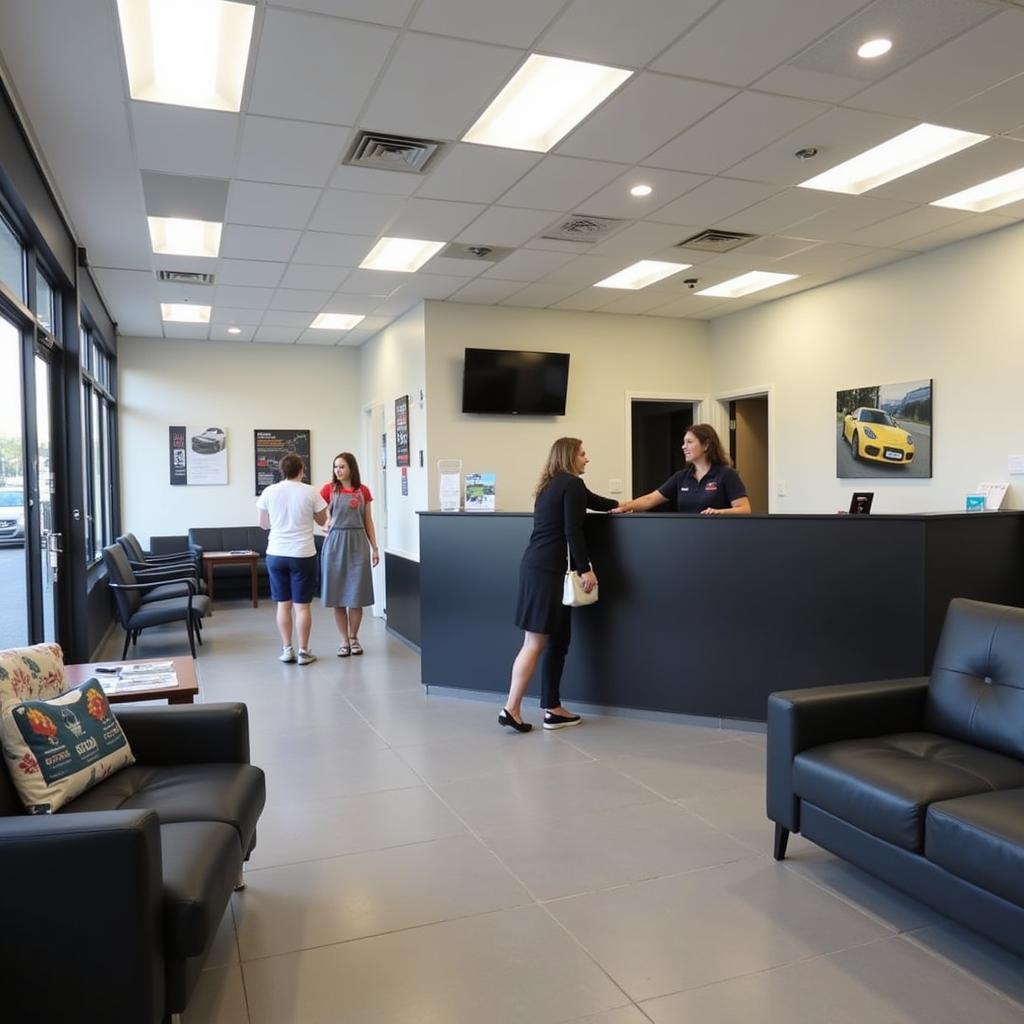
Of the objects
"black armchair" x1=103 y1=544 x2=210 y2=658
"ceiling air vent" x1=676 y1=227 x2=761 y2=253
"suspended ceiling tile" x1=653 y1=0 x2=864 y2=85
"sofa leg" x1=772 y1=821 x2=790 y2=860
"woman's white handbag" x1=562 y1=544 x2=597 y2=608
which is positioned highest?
"suspended ceiling tile" x1=653 y1=0 x2=864 y2=85

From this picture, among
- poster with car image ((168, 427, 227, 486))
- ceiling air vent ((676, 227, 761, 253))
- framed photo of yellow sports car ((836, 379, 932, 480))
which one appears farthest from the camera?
poster with car image ((168, 427, 227, 486))

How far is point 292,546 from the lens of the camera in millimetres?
6375

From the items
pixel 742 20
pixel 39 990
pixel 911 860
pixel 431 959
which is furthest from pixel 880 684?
pixel 39 990

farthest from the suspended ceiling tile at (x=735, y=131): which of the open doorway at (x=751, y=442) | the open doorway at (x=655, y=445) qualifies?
the open doorway at (x=655, y=445)

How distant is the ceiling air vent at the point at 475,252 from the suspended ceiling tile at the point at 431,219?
0.64ft

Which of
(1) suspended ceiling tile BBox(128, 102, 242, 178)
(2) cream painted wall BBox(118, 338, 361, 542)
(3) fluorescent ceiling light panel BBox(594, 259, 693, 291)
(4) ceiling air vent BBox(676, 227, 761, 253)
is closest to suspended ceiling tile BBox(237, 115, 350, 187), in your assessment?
(1) suspended ceiling tile BBox(128, 102, 242, 178)

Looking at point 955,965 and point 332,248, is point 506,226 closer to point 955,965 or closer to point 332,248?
point 332,248

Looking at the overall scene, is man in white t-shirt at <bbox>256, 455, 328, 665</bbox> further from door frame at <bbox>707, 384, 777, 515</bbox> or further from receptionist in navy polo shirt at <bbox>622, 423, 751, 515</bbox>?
door frame at <bbox>707, 384, 777, 515</bbox>

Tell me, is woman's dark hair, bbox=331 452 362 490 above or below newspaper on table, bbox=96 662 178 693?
above

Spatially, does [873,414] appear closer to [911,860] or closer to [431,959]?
[911,860]

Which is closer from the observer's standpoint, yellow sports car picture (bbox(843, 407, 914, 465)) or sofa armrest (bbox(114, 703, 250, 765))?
sofa armrest (bbox(114, 703, 250, 765))

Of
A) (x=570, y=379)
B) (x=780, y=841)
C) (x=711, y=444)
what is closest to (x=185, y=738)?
(x=780, y=841)

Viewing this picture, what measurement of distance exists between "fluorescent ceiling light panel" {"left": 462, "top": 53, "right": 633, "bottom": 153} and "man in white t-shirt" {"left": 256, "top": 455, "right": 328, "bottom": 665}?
3.17m

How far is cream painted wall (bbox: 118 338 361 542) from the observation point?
9594mm
